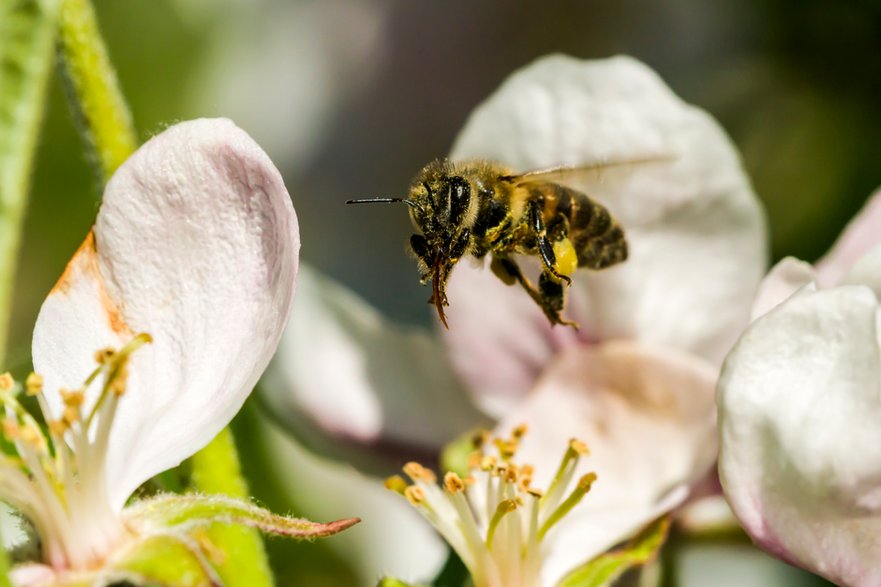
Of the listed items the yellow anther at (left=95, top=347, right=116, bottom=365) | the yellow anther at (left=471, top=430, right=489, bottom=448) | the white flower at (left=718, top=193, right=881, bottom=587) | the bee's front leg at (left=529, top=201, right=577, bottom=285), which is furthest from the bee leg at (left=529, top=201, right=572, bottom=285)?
the yellow anther at (left=95, top=347, right=116, bottom=365)

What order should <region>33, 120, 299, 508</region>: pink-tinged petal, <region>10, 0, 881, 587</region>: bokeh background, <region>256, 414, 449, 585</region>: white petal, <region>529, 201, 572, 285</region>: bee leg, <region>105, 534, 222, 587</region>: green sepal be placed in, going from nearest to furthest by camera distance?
<region>105, 534, 222, 587</region>: green sepal
<region>33, 120, 299, 508</region>: pink-tinged petal
<region>529, 201, 572, 285</region>: bee leg
<region>256, 414, 449, 585</region>: white petal
<region>10, 0, 881, 587</region>: bokeh background

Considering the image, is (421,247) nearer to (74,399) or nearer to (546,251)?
(546,251)

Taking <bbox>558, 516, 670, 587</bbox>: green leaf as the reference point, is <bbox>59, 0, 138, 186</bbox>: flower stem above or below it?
above

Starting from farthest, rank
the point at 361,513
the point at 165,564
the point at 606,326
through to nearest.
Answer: the point at 361,513 → the point at 606,326 → the point at 165,564

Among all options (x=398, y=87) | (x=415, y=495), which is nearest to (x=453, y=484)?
(x=415, y=495)

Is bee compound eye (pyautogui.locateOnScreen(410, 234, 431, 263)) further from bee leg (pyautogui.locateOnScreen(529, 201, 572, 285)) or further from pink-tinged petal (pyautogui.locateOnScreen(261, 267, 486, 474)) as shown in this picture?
pink-tinged petal (pyautogui.locateOnScreen(261, 267, 486, 474))

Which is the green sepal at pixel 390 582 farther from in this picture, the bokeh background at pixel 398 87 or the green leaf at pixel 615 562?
the bokeh background at pixel 398 87

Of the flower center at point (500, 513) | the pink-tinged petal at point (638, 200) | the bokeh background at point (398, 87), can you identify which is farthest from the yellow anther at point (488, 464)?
the bokeh background at point (398, 87)
